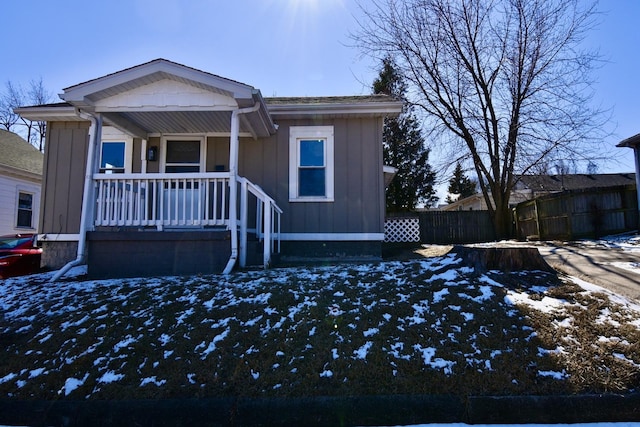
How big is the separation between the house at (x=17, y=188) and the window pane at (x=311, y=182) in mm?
11756

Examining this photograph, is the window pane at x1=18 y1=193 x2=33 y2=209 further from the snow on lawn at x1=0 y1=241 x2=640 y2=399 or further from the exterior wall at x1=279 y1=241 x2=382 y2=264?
the exterior wall at x1=279 y1=241 x2=382 y2=264

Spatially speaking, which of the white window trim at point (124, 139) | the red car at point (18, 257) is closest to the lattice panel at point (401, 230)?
the white window trim at point (124, 139)

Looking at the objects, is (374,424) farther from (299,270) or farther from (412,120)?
(412,120)

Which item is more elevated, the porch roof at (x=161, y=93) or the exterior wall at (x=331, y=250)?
the porch roof at (x=161, y=93)

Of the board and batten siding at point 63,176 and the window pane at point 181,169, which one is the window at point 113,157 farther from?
the window pane at point 181,169

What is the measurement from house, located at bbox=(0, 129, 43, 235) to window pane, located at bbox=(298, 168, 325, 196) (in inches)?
463

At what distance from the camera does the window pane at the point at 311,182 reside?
8.27 metres

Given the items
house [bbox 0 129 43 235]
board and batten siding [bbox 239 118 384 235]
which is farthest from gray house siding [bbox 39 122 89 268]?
house [bbox 0 129 43 235]

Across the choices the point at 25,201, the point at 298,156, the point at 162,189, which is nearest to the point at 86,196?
the point at 162,189

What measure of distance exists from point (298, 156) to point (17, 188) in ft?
40.2

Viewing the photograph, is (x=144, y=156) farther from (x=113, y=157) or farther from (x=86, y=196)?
(x=86, y=196)

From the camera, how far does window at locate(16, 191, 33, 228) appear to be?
46.8ft

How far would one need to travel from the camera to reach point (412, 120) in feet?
72.7

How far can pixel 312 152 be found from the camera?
8.37 metres
